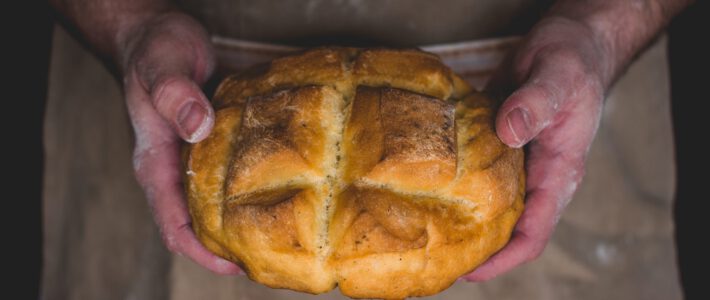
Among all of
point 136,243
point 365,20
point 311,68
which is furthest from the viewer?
point 136,243

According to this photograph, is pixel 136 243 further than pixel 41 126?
No

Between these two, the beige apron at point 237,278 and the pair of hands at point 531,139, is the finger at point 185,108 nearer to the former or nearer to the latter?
the pair of hands at point 531,139

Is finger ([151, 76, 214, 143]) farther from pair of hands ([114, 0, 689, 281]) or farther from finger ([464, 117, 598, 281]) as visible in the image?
finger ([464, 117, 598, 281])

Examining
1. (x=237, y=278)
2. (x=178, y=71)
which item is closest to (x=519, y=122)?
(x=178, y=71)

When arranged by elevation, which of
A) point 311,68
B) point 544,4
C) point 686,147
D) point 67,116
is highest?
point 311,68

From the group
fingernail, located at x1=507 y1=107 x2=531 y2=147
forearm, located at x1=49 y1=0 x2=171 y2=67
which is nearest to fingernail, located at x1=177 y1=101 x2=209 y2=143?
forearm, located at x1=49 y1=0 x2=171 y2=67

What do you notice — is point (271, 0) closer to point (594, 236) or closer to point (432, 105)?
point (432, 105)

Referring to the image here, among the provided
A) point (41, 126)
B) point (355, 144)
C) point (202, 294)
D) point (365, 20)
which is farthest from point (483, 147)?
point (41, 126)
